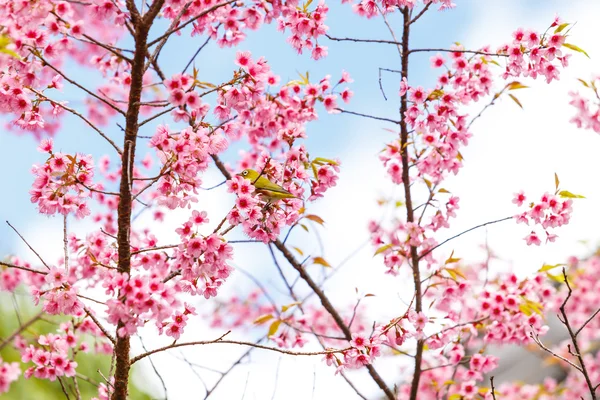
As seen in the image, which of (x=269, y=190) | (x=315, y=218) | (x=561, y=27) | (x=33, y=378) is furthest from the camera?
(x=33, y=378)

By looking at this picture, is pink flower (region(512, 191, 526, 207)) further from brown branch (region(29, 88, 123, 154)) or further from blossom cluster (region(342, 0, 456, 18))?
brown branch (region(29, 88, 123, 154))

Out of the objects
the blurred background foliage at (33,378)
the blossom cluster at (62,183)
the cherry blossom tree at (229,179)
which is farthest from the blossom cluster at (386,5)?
the blurred background foliage at (33,378)

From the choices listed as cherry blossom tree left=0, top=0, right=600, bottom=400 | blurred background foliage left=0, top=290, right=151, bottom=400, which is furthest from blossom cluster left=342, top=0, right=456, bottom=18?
blurred background foliage left=0, top=290, right=151, bottom=400

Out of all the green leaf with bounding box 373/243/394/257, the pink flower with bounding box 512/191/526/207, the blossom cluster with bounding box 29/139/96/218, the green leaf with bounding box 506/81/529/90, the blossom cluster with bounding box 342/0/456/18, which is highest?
the green leaf with bounding box 506/81/529/90

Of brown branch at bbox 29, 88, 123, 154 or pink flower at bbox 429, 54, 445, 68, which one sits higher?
pink flower at bbox 429, 54, 445, 68

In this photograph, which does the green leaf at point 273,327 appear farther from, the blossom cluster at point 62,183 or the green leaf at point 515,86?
the green leaf at point 515,86

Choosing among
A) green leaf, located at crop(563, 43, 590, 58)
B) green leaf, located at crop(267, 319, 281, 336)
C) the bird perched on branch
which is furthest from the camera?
green leaf, located at crop(267, 319, 281, 336)

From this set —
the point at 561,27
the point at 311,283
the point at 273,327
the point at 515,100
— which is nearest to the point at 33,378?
the point at 273,327

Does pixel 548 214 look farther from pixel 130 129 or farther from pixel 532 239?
pixel 130 129

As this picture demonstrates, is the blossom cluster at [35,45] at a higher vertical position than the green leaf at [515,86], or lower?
lower

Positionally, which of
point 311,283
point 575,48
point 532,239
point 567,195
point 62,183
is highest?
point 575,48

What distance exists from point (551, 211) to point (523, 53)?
0.87 meters

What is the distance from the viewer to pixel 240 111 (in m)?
2.43

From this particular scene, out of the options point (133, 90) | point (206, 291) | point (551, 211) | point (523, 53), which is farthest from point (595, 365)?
point (133, 90)
